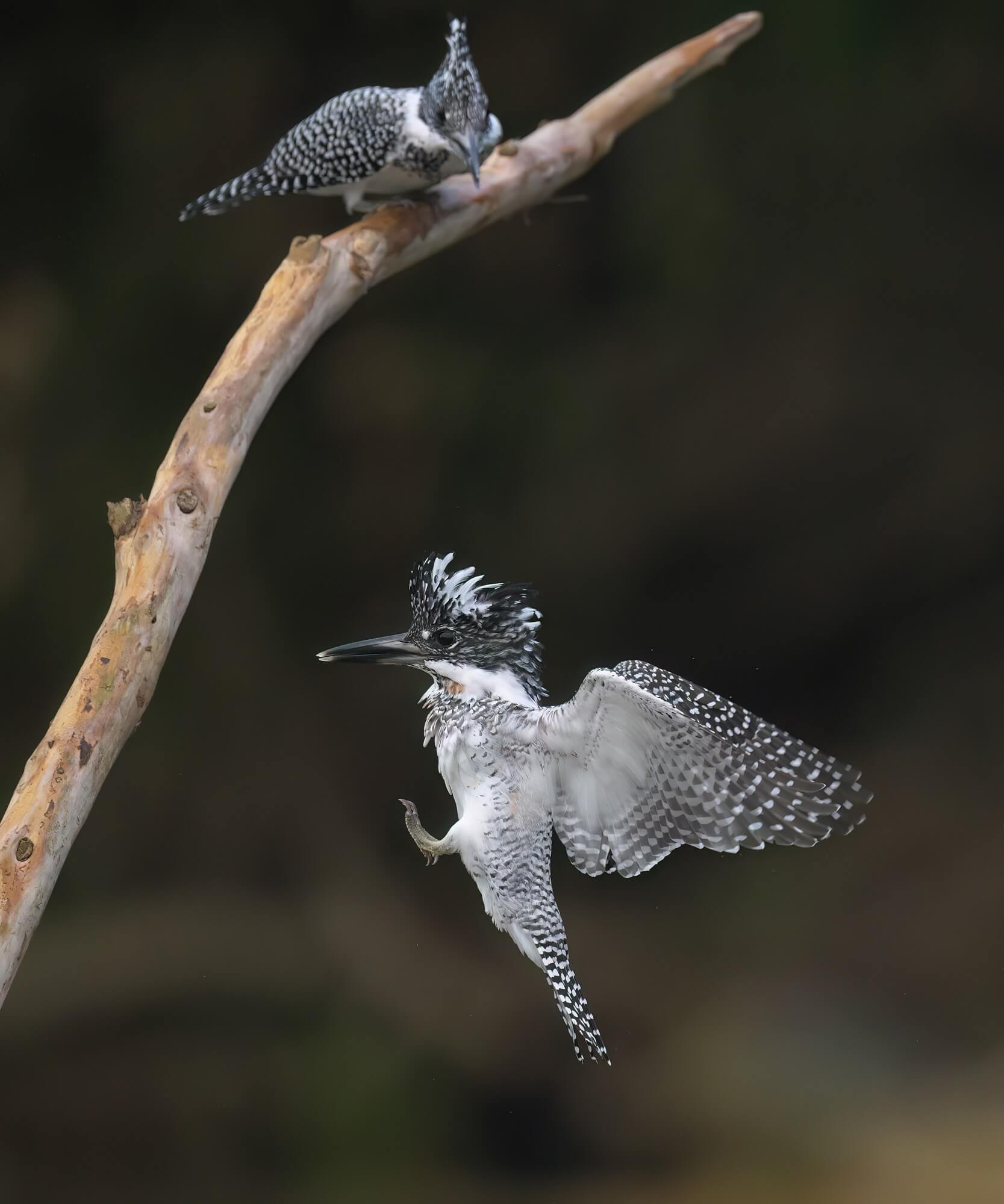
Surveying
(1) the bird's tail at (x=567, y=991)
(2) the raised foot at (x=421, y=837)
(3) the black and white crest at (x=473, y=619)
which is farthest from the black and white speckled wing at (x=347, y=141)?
(1) the bird's tail at (x=567, y=991)

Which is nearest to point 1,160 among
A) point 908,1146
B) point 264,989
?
point 264,989

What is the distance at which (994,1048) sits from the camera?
347cm

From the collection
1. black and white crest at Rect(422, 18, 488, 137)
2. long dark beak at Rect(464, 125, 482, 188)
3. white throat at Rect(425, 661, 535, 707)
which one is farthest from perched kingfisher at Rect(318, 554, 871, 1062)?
black and white crest at Rect(422, 18, 488, 137)

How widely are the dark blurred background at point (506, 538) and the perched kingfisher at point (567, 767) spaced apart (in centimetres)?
184

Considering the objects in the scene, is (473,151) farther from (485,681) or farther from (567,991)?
(567,991)

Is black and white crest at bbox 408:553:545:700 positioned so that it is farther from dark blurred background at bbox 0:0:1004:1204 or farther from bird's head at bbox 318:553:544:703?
dark blurred background at bbox 0:0:1004:1204

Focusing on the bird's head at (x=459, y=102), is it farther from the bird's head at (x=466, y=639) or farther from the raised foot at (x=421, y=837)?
the raised foot at (x=421, y=837)

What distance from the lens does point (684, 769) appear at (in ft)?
4.61

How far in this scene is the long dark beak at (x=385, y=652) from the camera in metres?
1.48

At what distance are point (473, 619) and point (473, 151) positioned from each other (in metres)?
0.70

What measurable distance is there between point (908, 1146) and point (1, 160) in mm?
3215

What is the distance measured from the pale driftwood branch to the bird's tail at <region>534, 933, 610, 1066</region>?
53 centimetres

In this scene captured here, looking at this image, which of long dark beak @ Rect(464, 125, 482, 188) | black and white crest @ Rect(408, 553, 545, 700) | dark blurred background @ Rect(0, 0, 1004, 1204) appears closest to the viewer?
black and white crest @ Rect(408, 553, 545, 700)

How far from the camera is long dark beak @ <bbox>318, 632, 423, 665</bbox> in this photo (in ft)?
4.86
